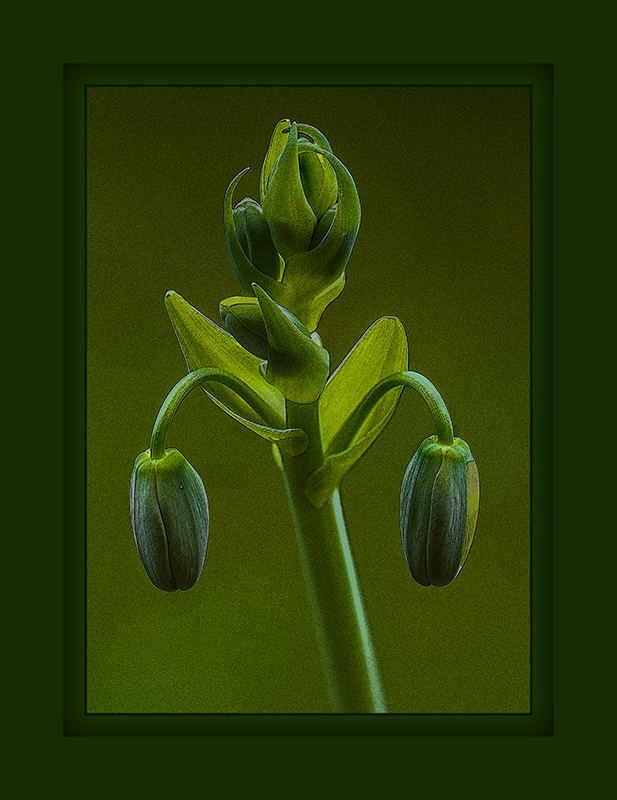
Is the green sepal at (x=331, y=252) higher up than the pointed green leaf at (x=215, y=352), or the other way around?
the green sepal at (x=331, y=252)

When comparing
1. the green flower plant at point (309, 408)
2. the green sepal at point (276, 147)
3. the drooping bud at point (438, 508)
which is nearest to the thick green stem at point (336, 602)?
the green flower plant at point (309, 408)

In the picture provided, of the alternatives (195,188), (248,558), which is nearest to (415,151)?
(195,188)

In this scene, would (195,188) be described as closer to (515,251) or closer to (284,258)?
(284,258)

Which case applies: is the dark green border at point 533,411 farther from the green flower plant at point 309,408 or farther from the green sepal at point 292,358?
the green sepal at point 292,358

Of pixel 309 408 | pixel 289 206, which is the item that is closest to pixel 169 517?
pixel 309 408

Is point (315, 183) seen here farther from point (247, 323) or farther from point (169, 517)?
point (169, 517)

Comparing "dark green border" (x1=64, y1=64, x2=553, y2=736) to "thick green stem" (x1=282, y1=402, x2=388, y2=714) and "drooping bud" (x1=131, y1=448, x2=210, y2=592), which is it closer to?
"thick green stem" (x1=282, y1=402, x2=388, y2=714)

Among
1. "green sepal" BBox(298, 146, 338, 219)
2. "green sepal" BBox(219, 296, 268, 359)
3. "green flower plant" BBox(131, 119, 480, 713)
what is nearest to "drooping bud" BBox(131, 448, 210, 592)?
"green flower plant" BBox(131, 119, 480, 713)
